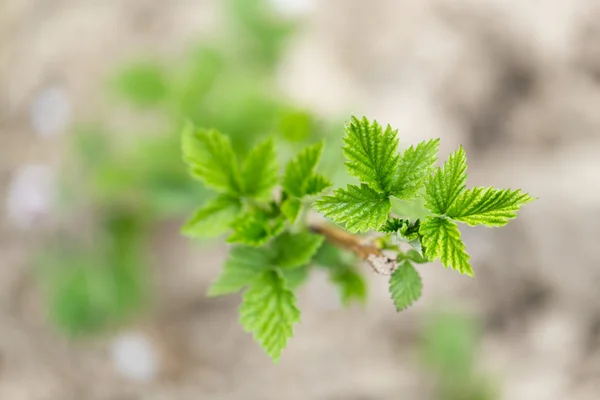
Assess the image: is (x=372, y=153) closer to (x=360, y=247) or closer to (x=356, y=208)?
(x=356, y=208)

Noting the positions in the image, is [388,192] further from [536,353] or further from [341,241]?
[536,353]

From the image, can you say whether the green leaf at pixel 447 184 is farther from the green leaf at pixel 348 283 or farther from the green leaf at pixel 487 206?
the green leaf at pixel 348 283

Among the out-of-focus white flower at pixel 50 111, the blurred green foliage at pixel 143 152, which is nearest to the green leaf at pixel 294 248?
the blurred green foliage at pixel 143 152

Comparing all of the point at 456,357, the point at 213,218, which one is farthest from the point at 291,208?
the point at 456,357

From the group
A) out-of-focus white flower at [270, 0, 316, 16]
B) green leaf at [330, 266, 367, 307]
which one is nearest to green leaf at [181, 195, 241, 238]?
green leaf at [330, 266, 367, 307]

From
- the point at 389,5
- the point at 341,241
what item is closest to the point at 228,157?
the point at 341,241

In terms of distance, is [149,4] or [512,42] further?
[149,4]

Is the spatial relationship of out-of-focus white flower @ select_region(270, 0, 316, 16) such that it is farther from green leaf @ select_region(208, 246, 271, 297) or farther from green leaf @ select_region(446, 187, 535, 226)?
green leaf @ select_region(446, 187, 535, 226)
